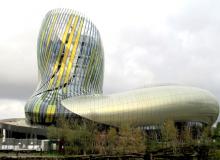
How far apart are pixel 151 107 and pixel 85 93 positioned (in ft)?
68.1

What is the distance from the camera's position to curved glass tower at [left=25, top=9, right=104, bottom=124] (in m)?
84.4

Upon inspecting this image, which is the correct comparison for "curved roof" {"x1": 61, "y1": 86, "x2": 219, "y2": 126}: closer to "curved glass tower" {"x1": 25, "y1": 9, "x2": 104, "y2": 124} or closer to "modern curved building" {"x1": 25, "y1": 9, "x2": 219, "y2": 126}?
"modern curved building" {"x1": 25, "y1": 9, "x2": 219, "y2": 126}

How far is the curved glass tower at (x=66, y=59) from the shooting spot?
84.4 metres

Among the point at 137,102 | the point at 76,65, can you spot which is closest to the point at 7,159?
the point at 137,102

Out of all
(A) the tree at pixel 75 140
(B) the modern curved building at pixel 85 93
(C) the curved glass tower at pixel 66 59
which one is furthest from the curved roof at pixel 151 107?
(A) the tree at pixel 75 140

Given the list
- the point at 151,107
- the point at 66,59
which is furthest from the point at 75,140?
the point at 66,59

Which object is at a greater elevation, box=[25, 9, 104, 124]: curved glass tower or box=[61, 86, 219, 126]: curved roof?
box=[25, 9, 104, 124]: curved glass tower

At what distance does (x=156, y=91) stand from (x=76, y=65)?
75.2 ft

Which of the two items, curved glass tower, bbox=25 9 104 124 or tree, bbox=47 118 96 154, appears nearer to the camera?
tree, bbox=47 118 96 154

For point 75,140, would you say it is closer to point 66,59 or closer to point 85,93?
point 85,93

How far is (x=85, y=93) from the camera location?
86750 mm

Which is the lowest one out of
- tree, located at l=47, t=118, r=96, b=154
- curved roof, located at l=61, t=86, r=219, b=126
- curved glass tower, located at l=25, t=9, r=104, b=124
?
tree, located at l=47, t=118, r=96, b=154

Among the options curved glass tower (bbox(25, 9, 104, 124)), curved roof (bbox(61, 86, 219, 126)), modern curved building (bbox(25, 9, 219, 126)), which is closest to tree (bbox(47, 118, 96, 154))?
curved roof (bbox(61, 86, 219, 126))

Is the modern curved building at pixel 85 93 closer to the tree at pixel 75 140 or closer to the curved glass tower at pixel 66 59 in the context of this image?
the curved glass tower at pixel 66 59
